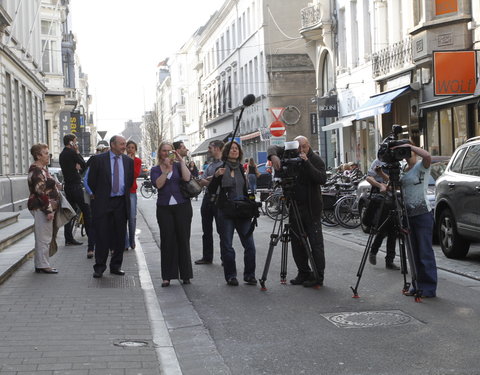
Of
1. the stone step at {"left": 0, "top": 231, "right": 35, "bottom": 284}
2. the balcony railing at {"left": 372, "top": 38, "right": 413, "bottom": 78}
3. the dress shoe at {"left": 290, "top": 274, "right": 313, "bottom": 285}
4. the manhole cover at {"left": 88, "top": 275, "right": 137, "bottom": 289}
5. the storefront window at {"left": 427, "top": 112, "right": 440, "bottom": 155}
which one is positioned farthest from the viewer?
the balcony railing at {"left": 372, "top": 38, "right": 413, "bottom": 78}

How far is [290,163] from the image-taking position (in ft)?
30.7

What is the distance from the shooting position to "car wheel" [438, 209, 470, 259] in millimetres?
12156

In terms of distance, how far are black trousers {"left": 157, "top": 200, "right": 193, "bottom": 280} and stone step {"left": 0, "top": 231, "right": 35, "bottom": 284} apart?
195 centimetres

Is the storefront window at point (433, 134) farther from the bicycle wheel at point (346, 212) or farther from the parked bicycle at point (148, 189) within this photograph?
the parked bicycle at point (148, 189)

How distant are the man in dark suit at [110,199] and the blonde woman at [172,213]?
725 mm

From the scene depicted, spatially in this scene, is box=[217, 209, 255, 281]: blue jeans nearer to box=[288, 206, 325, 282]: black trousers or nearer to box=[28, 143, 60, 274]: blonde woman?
box=[288, 206, 325, 282]: black trousers

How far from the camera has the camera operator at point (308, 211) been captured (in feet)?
31.3

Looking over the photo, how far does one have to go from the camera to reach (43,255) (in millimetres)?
10836

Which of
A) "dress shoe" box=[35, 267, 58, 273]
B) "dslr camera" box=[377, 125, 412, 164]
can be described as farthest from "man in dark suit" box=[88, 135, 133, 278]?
"dslr camera" box=[377, 125, 412, 164]

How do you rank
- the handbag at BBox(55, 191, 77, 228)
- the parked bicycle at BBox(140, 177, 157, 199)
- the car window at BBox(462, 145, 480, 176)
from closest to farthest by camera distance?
the handbag at BBox(55, 191, 77, 228)
the car window at BBox(462, 145, 480, 176)
the parked bicycle at BBox(140, 177, 157, 199)

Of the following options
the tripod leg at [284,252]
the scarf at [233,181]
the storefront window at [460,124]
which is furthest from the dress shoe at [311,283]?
the storefront window at [460,124]

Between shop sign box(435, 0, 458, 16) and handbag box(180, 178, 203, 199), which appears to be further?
shop sign box(435, 0, 458, 16)

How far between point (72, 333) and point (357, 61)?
28578mm

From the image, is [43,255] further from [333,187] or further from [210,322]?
[333,187]
